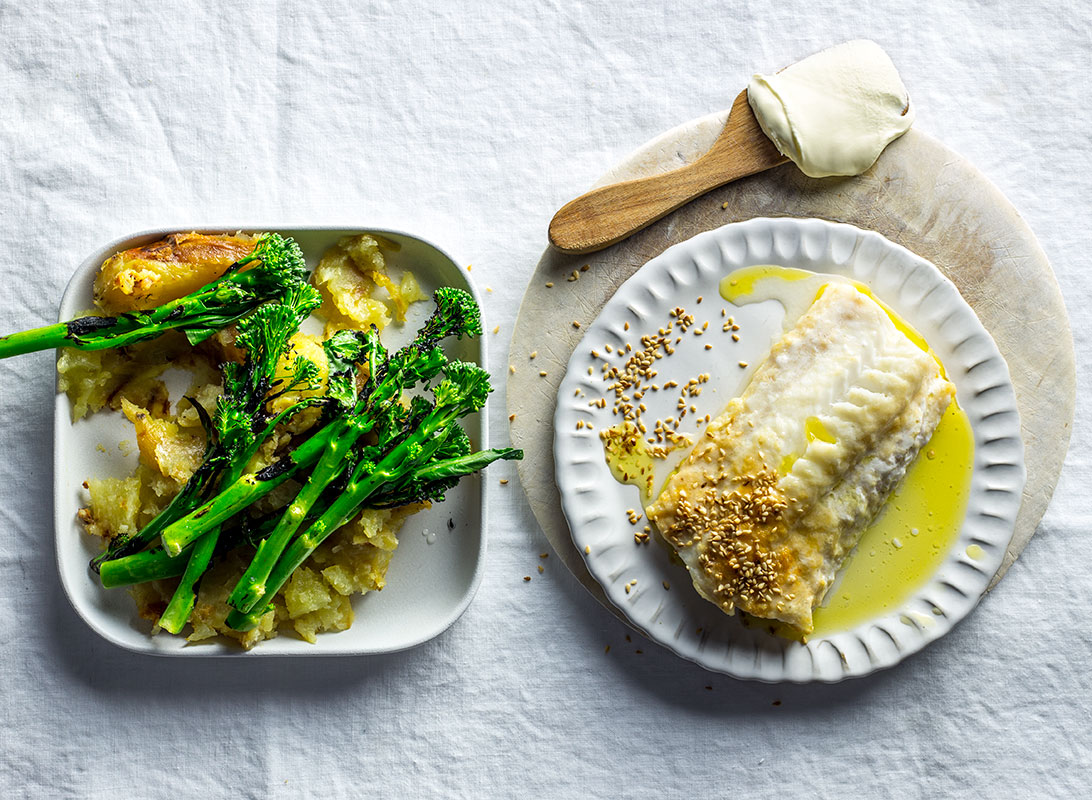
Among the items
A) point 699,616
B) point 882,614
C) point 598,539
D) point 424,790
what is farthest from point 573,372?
point 424,790

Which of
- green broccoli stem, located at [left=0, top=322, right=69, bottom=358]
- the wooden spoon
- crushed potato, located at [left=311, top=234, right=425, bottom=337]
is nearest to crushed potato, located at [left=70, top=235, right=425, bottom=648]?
crushed potato, located at [left=311, top=234, right=425, bottom=337]

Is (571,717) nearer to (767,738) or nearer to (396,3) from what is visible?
(767,738)

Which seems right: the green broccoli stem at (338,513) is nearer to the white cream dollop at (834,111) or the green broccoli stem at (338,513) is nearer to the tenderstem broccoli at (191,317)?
the tenderstem broccoli at (191,317)

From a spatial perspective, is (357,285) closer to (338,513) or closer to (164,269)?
(164,269)

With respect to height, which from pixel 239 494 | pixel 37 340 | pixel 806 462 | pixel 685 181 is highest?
pixel 685 181

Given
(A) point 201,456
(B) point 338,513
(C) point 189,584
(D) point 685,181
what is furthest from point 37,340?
(D) point 685,181

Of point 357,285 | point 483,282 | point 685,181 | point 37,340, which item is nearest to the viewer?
point 37,340

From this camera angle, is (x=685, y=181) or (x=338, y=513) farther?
Answer: (x=685, y=181)
